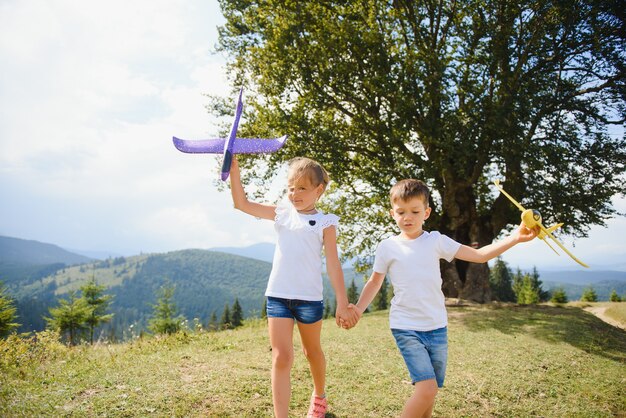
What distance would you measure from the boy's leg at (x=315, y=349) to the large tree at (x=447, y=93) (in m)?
11.4

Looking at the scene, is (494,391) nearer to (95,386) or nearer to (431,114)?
(95,386)

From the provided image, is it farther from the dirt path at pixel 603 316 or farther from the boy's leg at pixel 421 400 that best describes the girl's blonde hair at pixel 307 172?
the dirt path at pixel 603 316

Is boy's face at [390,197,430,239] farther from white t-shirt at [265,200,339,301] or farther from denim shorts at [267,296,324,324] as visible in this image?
denim shorts at [267,296,324,324]

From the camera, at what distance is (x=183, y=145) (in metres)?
4.44

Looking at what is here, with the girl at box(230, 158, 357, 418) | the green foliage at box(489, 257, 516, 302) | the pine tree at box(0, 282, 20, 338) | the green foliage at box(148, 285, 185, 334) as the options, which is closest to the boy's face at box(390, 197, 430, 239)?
the girl at box(230, 158, 357, 418)

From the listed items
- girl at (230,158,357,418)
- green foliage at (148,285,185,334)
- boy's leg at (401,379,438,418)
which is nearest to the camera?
boy's leg at (401,379,438,418)

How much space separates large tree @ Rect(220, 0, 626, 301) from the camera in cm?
1400

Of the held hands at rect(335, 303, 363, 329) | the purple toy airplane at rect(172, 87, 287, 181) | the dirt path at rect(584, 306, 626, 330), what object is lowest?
the dirt path at rect(584, 306, 626, 330)

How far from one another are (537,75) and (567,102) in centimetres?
203

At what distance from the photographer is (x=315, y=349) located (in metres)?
4.31

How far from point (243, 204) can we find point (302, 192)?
708mm

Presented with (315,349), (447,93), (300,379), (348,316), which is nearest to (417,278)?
(348,316)

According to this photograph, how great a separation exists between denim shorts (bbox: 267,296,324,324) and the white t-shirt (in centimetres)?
7

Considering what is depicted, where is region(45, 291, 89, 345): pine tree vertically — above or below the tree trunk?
below
